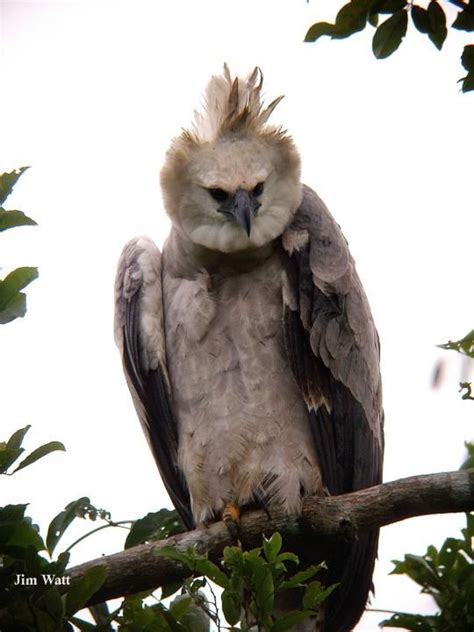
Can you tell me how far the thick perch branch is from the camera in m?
4.90

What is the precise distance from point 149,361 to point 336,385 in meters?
1.19

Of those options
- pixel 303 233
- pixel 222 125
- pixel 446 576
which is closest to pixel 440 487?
pixel 446 576

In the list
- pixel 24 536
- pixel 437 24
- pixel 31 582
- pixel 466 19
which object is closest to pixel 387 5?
pixel 437 24

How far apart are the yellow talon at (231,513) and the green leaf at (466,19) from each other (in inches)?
120

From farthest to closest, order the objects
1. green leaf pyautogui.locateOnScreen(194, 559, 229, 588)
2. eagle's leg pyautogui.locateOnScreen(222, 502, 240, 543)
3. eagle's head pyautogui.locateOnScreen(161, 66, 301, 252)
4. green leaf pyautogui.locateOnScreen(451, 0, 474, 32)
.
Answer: eagle's head pyautogui.locateOnScreen(161, 66, 301, 252)
eagle's leg pyautogui.locateOnScreen(222, 502, 240, 543)
green leaf pyautogui.locateOnScreen(194, 559, 229, 588)
green leaf pyautogui.locateOnScreen(451, 0, 474, 32)

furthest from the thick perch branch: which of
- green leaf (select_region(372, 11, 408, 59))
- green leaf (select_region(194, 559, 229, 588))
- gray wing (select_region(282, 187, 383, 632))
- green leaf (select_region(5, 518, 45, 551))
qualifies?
green leaf (select_region(372, 11, 408, 59))

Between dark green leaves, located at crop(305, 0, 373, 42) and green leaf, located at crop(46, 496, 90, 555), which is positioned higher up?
dark green leaves, located at crop(305, 0, 373, 42)

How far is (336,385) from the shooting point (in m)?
6.54

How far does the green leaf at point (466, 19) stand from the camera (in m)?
4.26

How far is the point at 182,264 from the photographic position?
699 cm

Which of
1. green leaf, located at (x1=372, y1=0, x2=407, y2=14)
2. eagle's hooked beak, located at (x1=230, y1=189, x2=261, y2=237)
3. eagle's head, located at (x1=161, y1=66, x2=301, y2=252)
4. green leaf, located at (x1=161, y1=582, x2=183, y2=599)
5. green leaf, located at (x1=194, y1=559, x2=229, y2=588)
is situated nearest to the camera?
green leaf, located at (x1=194, y1=559, x2=229, y2=588)

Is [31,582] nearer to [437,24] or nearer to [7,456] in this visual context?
[7,456]

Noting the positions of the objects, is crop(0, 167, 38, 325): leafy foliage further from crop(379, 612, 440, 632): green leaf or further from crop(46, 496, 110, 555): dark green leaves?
crop(379, 612, 440, 632): green leaf

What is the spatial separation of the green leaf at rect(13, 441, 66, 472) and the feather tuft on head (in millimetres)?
2829
